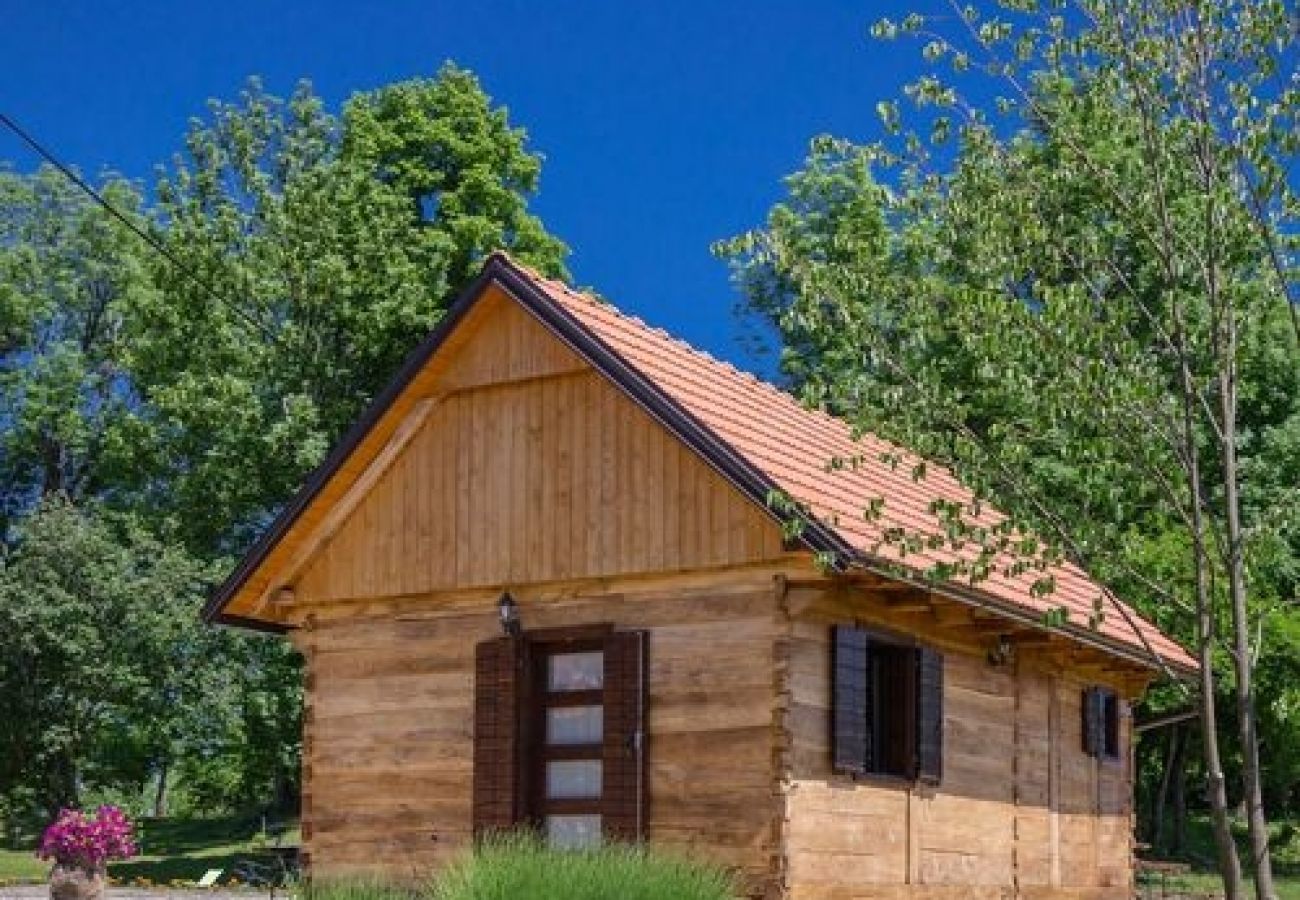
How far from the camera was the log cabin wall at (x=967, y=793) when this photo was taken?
16422mm

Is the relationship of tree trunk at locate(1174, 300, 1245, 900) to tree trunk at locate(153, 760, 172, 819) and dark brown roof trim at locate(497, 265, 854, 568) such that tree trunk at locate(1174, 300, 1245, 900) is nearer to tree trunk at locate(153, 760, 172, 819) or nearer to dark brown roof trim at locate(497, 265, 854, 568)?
dark brown roof trim at locate(497, 265, 854, 568)

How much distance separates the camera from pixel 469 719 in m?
18.1

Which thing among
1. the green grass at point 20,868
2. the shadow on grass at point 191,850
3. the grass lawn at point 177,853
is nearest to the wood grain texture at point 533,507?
the shadow on grass at point 191,850

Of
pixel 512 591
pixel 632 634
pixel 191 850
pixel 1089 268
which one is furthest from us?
pixel 191 850

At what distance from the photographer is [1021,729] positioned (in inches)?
799

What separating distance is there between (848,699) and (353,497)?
5122mm

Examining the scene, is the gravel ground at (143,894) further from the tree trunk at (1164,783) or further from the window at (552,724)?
the tree trunk at (1164,783)

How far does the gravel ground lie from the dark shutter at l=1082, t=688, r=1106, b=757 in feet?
37.6

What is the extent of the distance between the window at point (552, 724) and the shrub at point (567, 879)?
427 centimetres

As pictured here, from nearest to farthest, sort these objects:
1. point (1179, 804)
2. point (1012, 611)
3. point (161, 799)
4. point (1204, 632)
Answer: point (1204, 632) < point (1012, 611) < point (1179, 804) < point (161, 799)

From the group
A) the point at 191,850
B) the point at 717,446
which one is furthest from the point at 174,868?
the point at 717,446

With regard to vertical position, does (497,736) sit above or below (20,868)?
above

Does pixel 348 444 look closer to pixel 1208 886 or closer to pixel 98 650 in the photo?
pixel 1208 886

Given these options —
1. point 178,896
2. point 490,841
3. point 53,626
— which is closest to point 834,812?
point 490,841
